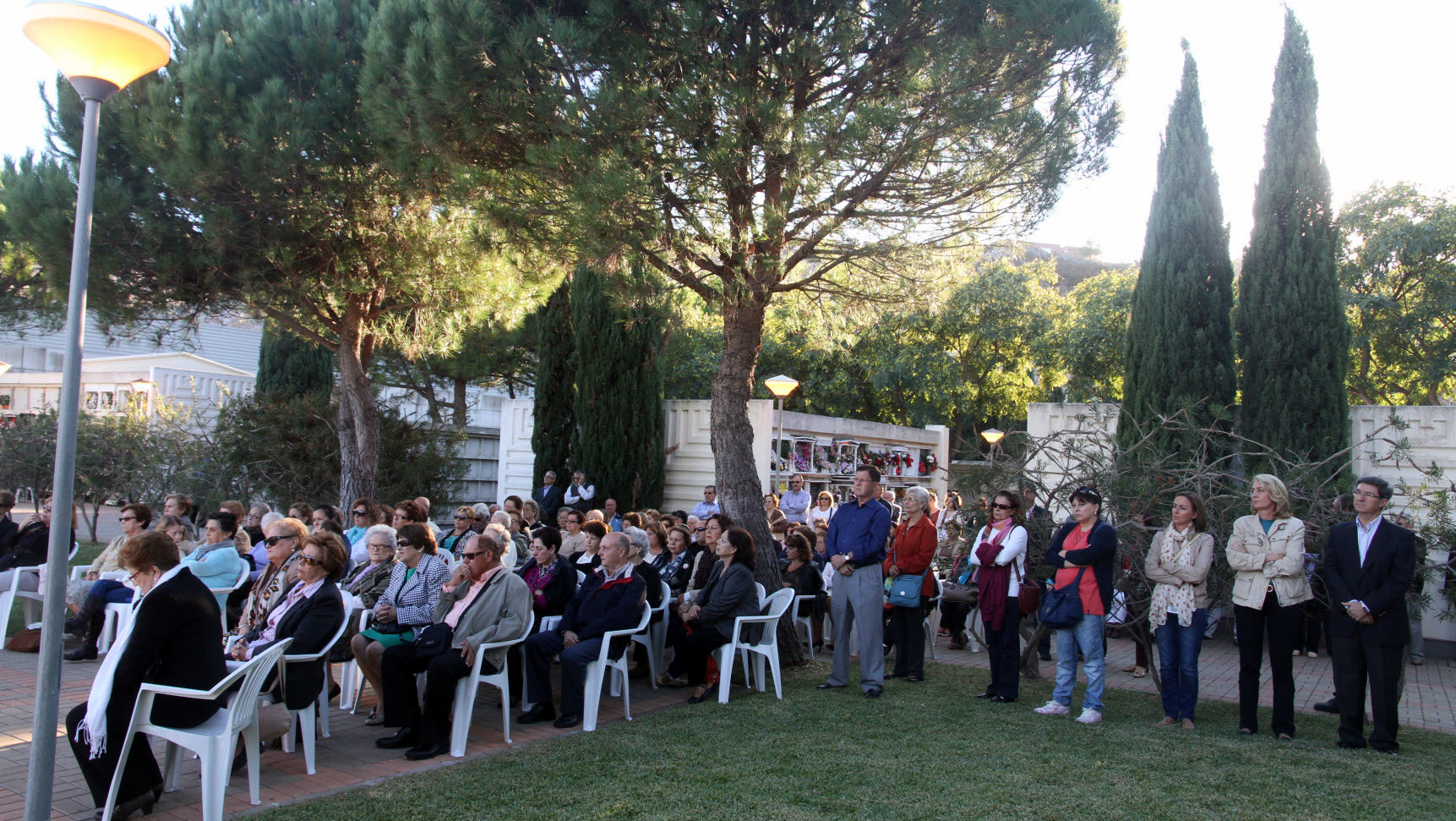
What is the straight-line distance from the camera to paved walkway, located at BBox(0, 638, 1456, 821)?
448 centimetres

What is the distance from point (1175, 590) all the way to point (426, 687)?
457cm

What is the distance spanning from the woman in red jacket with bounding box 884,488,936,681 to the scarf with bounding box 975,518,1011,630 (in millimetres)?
560

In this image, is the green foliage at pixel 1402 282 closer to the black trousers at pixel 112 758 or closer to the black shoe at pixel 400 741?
the black shoe at pixel 400 741

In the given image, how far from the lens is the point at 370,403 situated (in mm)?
12266

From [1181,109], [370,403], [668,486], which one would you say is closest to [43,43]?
[370,403]

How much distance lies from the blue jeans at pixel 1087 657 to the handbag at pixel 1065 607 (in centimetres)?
7

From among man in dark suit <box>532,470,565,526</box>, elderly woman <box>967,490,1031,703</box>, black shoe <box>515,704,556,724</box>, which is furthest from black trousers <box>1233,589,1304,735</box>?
man in dark suit <box>532,470,565,526</box>

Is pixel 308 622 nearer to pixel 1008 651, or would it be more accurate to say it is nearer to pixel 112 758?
pixel 112 758

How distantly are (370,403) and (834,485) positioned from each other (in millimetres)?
8433

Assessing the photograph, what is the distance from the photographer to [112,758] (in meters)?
4.04

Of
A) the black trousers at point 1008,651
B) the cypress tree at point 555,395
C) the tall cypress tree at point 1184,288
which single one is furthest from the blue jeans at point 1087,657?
the cypress tree at point 555,395

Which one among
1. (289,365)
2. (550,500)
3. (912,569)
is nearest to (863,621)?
(912,569)

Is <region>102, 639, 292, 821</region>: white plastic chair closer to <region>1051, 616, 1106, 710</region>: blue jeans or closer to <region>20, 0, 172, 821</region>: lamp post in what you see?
<region>20, 0, 172, 821</region>: lamp post

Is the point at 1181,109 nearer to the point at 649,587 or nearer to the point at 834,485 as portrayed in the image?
the point at 834,485
